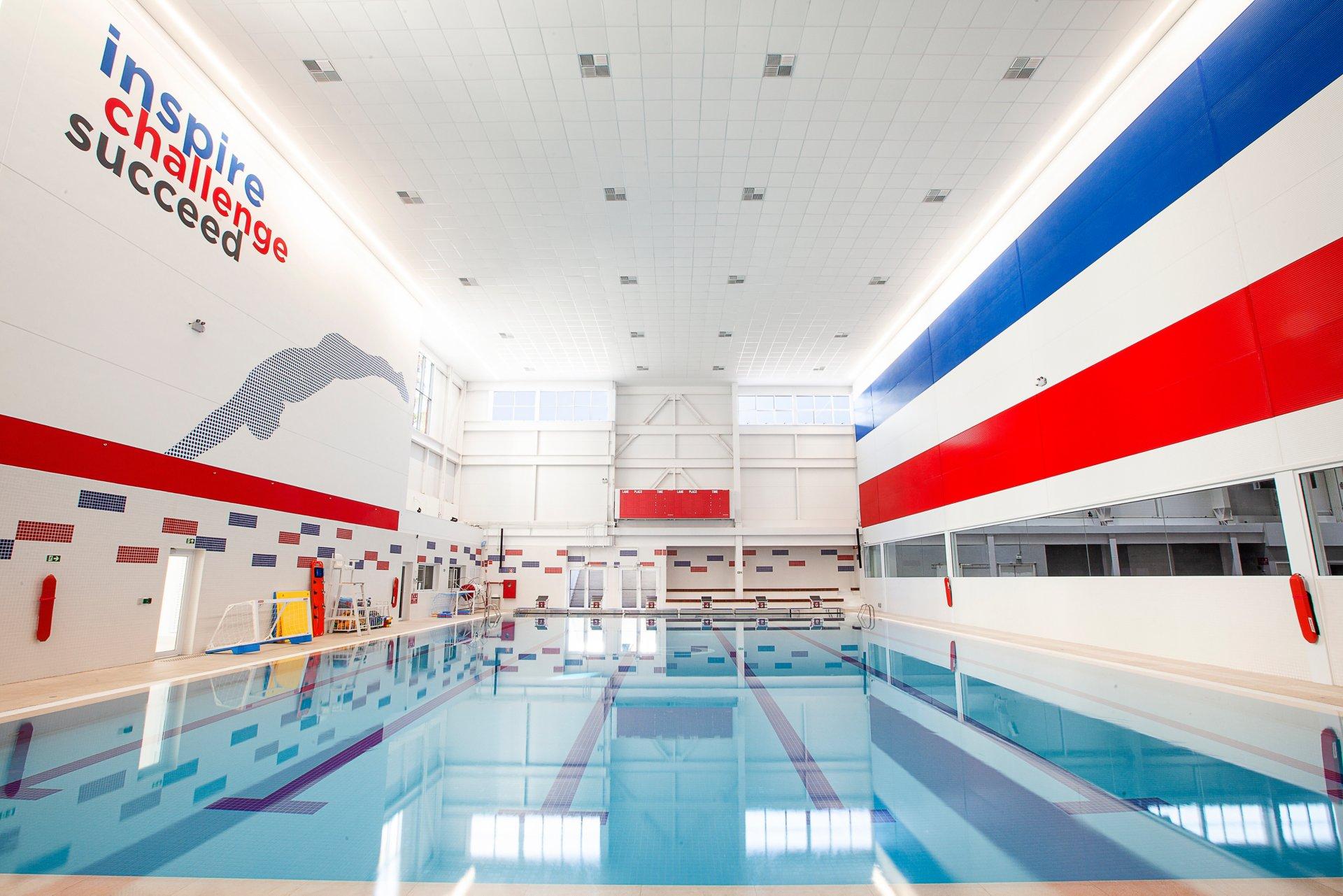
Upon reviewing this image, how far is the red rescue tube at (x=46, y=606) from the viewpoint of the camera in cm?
635

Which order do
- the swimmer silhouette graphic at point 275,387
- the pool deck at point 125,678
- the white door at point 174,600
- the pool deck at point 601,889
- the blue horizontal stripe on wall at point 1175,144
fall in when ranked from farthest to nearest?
the swimmer silhouette graphic at point 275,387 < the white door at point 174,600 < the blue horizontal stripe on wall at point 1175,144 < the pool deck at point 125,678 < the pool deck at point 601,889

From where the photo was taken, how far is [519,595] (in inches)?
815

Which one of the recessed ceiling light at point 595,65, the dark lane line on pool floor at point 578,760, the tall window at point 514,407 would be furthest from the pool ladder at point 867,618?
the tall window at point 514,407

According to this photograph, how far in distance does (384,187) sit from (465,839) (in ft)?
36.9

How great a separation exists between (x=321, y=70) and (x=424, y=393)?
1108cm

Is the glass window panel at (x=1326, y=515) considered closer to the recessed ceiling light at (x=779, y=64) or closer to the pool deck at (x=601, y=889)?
the pool deck at (x=601, y=889)

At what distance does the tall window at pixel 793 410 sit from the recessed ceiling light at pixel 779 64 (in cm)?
1403

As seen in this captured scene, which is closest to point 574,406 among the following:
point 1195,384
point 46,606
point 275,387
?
point 275,387

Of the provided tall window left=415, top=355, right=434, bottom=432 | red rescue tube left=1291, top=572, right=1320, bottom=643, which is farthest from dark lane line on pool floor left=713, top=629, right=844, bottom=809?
tall window left=415, top=355, right=434, bottom=432

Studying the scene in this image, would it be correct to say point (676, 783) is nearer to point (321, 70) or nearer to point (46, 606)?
point (46, 606)

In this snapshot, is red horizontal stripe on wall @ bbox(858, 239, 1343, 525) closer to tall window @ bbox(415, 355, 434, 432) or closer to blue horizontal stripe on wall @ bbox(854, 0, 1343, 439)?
blue horizontal stripe on wall @ bbox(854, 0, 1343, 439)

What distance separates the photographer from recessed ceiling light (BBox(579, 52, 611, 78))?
8.48m

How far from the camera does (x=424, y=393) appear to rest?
1889cm

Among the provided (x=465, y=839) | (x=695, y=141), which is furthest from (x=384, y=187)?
(x=465, y=839)
